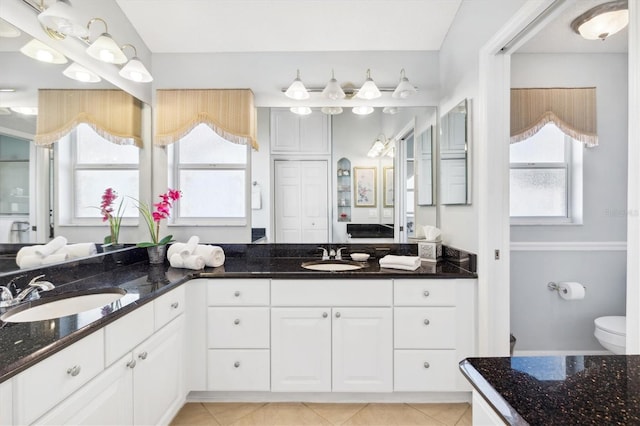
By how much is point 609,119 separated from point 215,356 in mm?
3300

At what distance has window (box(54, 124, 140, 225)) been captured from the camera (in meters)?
1.80

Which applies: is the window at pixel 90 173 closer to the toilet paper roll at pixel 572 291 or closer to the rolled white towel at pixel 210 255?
the rolled white towel at pixel 210 255

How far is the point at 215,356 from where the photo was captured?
198cm

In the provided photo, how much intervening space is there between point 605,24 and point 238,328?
286 centimetres

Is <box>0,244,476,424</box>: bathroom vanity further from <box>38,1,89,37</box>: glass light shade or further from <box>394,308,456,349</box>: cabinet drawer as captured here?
<box>38,1,89,37</box>: glass light shade

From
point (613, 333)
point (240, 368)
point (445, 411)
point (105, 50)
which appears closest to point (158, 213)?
point (105, 50)

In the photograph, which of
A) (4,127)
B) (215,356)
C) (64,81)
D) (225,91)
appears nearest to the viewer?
(4,127)

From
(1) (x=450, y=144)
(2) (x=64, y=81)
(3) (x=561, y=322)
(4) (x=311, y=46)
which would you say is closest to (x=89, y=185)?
(2) (x=64, y=81)

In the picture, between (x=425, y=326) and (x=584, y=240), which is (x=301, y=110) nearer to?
(x=425, y=326)

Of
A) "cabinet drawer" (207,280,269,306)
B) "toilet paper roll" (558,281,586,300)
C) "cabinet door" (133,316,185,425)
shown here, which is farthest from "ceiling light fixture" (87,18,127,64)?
"toilet paper roll" (558,281,586,300)

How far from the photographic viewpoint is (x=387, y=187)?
256cm

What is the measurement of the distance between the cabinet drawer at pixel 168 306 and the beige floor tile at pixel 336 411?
987 millimetres

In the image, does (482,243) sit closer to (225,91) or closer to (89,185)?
(225,91)

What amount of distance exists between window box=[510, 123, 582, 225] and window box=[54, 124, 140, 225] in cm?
295
